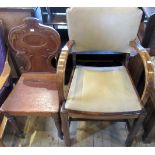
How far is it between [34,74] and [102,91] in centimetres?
57

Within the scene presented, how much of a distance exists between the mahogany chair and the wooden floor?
15 cm

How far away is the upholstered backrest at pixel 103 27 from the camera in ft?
3.78

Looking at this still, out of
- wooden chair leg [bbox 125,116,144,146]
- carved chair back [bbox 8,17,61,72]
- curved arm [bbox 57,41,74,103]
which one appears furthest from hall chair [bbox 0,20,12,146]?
wooden chair leg [bbox 125,116,144,146]

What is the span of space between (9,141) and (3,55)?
72cm

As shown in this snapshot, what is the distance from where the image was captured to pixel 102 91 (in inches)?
Result: 47.8

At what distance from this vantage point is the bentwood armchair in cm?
112

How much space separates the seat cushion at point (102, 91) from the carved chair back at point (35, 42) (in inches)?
10.2

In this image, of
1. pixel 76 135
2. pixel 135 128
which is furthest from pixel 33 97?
pixel 135 128

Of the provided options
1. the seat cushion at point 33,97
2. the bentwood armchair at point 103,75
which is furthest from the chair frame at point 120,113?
the seat cushion at point 33,97

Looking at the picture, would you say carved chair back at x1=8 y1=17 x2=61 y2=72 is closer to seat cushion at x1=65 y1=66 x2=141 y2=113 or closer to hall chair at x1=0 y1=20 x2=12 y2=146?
hall chair at x1=0 y1=20 x2=12 y2=146

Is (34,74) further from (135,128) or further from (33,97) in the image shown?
(135,128)

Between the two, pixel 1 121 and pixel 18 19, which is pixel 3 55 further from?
pixel 1 121
